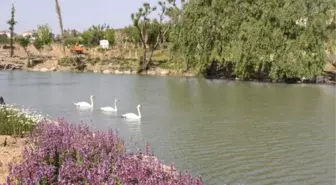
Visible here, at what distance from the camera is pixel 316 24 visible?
43.8 meters

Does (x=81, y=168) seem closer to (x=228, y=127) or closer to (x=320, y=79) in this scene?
(x=228, y=127)

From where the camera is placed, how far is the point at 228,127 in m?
19.2

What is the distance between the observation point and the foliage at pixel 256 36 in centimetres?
4322

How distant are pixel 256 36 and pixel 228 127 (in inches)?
1044

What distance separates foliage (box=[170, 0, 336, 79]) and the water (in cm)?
791

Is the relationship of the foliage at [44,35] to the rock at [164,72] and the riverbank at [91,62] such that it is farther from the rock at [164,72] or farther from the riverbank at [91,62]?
the rock at [164,72]

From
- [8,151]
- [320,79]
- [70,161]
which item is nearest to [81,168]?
[70,161]

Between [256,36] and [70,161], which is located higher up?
[256,36]

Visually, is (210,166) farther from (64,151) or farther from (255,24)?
(255,24)

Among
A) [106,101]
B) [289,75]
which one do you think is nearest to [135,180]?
[106,101]

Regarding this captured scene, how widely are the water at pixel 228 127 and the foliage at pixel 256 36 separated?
7.91m

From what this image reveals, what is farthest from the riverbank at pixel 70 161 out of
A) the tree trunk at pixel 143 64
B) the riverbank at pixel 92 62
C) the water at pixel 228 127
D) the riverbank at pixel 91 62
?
the tree trunk at pixel 143 64

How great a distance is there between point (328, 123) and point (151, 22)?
165 feet

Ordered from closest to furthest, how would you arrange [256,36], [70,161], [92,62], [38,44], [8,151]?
[70,161]
[8,151]
[256,36]
[92,62]
[38,44]
